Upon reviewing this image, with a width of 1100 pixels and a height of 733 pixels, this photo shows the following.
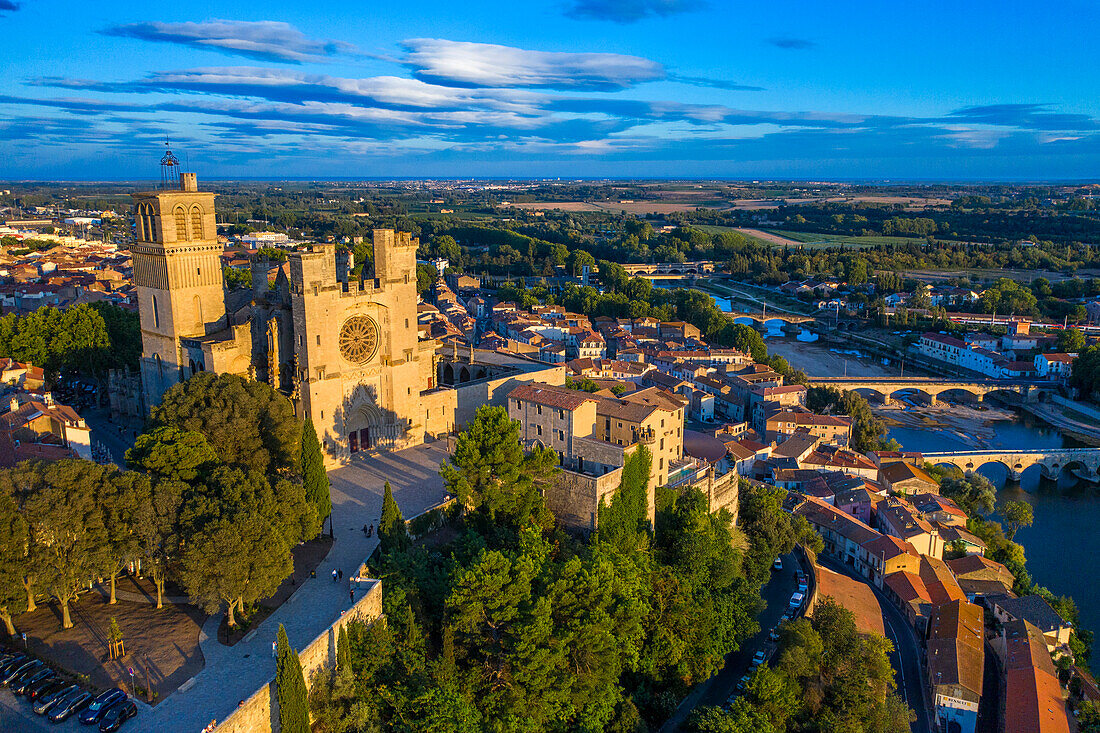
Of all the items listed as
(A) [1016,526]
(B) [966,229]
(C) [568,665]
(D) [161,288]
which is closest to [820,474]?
(A) [1016,526]

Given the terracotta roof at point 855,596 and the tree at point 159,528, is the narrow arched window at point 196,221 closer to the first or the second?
the tree at point 159,528

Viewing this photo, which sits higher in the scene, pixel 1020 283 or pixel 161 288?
pixel 161 288

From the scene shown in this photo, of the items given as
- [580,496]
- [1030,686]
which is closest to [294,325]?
[580,496]

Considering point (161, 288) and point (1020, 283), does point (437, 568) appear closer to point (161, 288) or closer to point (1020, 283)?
point (161, 288)

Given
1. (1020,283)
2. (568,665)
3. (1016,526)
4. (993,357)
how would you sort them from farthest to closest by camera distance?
(1020,283), (993,357), (1016,526), (568,665)

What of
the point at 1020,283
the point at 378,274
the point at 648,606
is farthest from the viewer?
the point at 1020,283

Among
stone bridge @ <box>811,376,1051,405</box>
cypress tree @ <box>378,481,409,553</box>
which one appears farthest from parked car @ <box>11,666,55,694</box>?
stone bridge @ <box>811,376,1051,405</box>

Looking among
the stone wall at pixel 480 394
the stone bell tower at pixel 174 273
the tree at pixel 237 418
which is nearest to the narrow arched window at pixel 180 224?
the stone bell tower at pixel 174 273

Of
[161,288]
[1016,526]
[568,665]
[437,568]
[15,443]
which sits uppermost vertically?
[161,288]

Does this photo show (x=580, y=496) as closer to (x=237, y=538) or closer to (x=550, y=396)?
(x=550, y=396)
